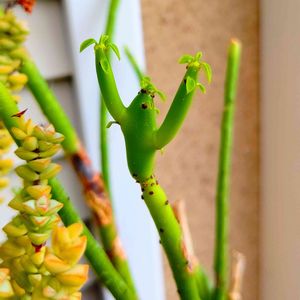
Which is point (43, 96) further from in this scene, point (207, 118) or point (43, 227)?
point (207, 118)

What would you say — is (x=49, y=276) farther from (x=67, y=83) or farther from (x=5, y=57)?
(x=67, y=83)

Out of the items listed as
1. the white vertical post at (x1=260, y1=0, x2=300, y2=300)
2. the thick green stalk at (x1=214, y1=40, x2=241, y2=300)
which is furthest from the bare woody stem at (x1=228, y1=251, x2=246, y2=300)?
the white vertical post at (x1=260, y1=0, x2=300, y2=300)

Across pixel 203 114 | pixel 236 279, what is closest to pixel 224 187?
pixel 236 279

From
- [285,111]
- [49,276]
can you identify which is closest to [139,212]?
[285,111]

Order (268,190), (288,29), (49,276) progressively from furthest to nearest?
(268,190) < (288,29) < (49,276)

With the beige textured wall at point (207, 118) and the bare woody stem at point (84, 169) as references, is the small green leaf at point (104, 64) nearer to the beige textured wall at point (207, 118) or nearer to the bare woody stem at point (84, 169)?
the bare woody stem at point (84, 169)

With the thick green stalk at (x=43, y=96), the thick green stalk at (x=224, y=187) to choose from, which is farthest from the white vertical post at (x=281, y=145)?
the thick green stalk at (x=43, y=96)
